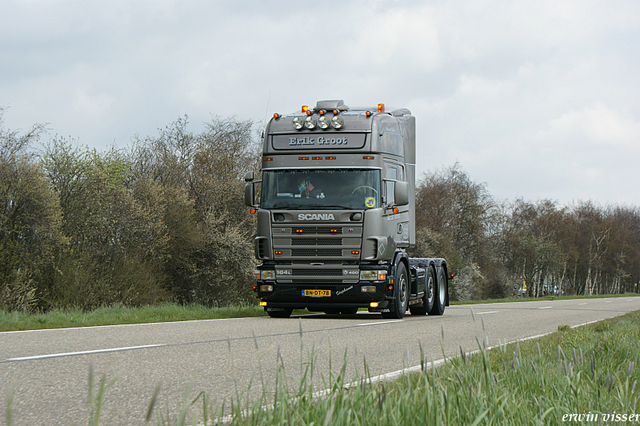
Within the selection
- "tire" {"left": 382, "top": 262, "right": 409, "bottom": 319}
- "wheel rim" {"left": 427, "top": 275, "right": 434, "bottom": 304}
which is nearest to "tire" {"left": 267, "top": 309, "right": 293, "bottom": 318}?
"tire" {"left": 382, "top": 262, "right": 409, "bottom": 319}

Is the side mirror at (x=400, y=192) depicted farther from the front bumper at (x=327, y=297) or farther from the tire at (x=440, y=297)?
the tire at (x=440, y=297)

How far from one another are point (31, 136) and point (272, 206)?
12.2m

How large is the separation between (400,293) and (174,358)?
8.98 metres

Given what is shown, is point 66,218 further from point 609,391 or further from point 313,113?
point 609,391

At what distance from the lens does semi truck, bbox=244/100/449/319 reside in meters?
14.2

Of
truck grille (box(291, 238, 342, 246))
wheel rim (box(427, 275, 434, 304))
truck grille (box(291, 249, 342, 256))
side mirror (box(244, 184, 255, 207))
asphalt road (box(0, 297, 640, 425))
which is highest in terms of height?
side mirror (box(244, 184, 255, 207))

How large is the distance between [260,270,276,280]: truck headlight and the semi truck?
2cm

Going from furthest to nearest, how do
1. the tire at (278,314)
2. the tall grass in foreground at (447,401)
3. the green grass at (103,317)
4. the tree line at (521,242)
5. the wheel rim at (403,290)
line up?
1. the tree line at (521,242)
2. the wheel rim at (403,290)
3. the tire at (278,314)
4. the green grass at (103,317)
5. the tall grass in foreground at (447,401)

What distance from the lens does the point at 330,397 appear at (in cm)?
305

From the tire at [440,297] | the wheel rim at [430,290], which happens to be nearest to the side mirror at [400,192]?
the wheel rim at [430,290]

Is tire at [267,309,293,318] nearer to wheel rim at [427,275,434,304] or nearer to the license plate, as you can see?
the license plate

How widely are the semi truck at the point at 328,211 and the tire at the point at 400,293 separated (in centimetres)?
5

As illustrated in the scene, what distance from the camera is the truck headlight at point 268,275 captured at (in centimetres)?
1455

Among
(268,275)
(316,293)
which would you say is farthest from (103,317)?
(316,293)
